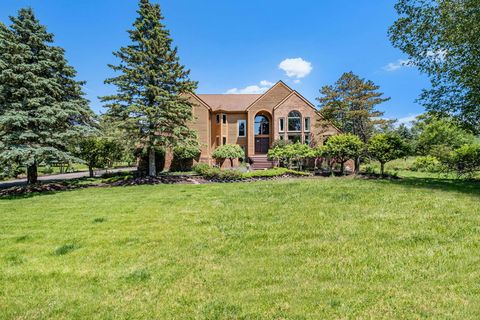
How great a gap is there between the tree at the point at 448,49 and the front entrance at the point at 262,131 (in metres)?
16.1

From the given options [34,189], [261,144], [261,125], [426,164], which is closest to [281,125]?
[261,125]

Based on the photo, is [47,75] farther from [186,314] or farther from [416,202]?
[416,202]

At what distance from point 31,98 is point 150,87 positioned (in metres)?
6.33

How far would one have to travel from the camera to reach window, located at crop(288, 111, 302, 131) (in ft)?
89.6

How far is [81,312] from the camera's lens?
3.08 metres

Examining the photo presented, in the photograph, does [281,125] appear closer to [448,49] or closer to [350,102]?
[350,102]

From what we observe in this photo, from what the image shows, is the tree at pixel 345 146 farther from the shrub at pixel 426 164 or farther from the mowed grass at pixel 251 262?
the mowed grass at pixel 251 262

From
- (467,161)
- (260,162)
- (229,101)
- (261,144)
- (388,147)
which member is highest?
(229,101)

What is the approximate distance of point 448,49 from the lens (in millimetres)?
13383

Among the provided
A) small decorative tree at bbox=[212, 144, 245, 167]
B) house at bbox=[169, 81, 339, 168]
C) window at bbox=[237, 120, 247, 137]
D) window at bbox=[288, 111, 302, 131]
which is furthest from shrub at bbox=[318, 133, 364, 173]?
window at bbox=[237, 120, 247, 137]

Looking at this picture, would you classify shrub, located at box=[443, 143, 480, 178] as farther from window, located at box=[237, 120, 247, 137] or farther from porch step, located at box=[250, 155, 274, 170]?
window, located at box=[237, 120, 247, 137]

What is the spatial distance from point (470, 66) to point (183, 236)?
52.3ft

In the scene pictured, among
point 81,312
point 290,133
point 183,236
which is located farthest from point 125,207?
point 290,133

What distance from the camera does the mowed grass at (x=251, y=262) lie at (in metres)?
3.01
